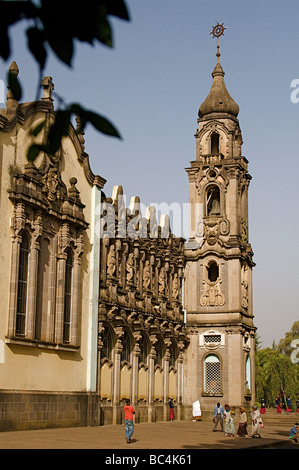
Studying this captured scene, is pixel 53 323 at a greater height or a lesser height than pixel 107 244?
lesser

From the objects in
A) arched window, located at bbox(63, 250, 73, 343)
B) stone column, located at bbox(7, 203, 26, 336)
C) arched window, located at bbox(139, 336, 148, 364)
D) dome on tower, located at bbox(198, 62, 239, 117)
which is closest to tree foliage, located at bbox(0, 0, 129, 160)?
stone column, located at bbox(7, 203, 26, 336)

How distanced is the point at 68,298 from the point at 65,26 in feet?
88.1

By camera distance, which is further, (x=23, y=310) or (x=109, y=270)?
(x=109, y=270)

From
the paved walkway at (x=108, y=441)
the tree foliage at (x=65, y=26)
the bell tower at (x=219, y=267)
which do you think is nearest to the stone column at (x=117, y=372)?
the paved walkway at (x=108, y=441)

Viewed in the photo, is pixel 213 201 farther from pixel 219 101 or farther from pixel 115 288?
pixel 115 288

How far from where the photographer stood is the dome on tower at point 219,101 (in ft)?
151

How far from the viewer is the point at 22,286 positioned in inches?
1048

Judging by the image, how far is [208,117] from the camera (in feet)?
152

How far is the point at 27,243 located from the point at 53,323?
3594 millimetres

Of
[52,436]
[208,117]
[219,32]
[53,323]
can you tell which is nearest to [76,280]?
[53,323]

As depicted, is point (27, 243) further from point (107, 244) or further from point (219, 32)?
point (219, 32)

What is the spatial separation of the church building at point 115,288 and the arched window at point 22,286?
0.04m

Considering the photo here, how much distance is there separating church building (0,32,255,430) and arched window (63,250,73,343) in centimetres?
8

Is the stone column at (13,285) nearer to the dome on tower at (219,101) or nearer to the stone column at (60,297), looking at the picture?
the stone column at (60,297)
